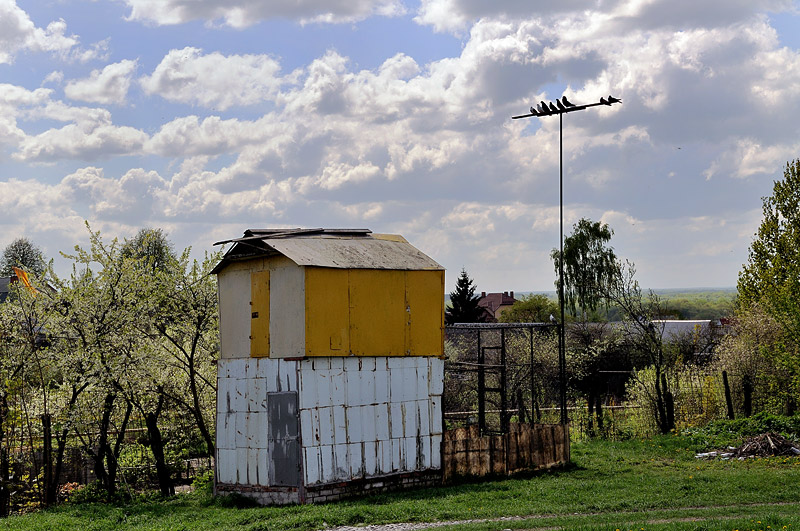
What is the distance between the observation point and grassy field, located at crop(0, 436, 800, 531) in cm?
1527

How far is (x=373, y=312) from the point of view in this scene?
65.2ft

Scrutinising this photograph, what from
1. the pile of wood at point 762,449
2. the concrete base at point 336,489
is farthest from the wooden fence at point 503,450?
the pile of wood at point 762,449

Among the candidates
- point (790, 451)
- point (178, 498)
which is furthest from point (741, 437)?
point (178, 498)

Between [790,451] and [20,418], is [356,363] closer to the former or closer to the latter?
[20,418]

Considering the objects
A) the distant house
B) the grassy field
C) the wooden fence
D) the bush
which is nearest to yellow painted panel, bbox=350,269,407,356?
the wooden fence

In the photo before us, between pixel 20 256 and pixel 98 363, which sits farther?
pixel 20 256

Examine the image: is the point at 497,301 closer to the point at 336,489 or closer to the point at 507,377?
the point at 507,377

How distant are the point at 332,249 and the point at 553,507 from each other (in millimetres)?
7867

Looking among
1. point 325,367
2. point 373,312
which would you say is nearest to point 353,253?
point 373,312

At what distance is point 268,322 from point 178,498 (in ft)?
18.4

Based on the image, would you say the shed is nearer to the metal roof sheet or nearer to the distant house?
the metal roof sheet

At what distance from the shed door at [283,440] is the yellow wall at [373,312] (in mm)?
1318

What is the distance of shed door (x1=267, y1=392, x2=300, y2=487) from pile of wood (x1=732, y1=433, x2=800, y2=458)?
12848 mm

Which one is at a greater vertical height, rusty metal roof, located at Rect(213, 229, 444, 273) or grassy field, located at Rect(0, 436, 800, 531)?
rusty metal roof, located at Rect(213, 229, 444, 273)
